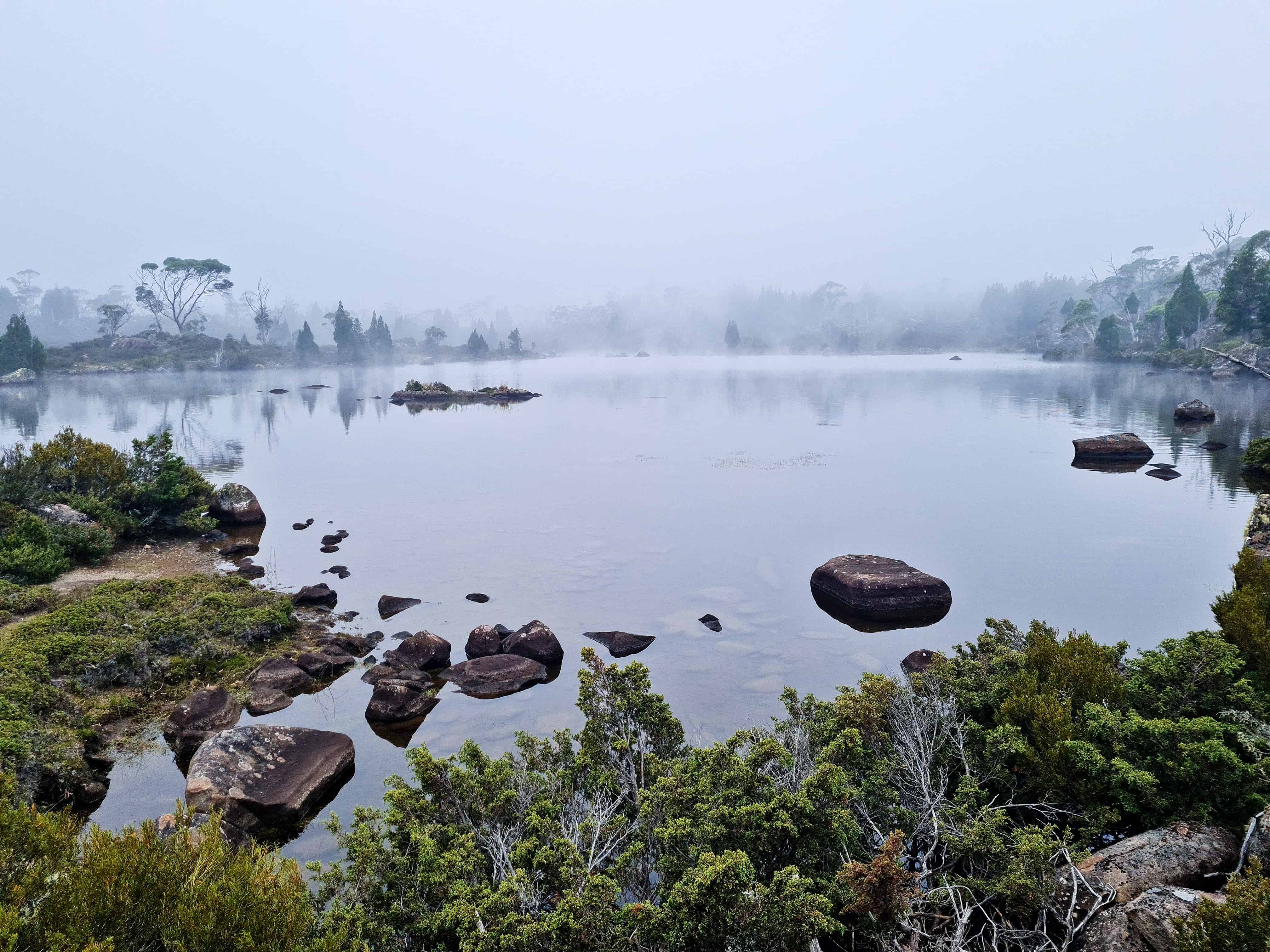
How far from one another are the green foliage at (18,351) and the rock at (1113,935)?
107 metres

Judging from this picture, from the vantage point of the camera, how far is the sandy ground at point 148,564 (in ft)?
45.8

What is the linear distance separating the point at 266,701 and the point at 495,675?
3302 millimetres

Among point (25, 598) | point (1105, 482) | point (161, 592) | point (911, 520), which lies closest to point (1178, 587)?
point (911, 520)

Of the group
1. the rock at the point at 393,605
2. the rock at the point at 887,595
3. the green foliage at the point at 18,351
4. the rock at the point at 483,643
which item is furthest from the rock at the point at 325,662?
the green foliage at the point at 18,351

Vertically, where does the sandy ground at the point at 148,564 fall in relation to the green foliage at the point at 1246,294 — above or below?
below

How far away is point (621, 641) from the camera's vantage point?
12.1 m

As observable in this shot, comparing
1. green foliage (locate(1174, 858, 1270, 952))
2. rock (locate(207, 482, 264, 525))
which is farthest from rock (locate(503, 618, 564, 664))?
rock (locate(207, 482, 264, 525))

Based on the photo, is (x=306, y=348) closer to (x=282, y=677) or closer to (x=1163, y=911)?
(x=282, y=677)

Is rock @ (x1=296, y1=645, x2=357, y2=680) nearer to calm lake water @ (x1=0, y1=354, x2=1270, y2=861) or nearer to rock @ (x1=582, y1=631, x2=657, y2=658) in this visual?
calm lake water @ (x1=0, y1=354, x2=1270, y2=861)

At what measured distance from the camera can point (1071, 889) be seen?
523 cm

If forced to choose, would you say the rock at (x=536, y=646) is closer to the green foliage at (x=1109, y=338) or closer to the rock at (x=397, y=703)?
the rock at (x=397, y=703)

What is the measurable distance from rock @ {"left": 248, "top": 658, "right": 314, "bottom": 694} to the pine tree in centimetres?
12567

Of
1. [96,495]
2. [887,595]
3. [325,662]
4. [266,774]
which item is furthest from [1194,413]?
[96,495]

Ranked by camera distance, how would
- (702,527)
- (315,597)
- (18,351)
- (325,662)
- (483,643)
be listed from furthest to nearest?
(18,351) → (702,527) → (315,597) → (483,643) → (325,662)
